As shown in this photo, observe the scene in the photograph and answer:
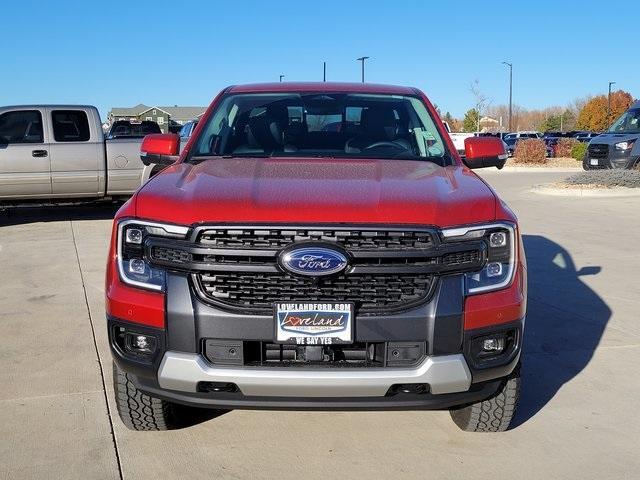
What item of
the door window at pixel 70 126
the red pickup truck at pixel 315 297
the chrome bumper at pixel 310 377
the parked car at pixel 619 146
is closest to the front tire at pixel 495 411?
the red pickup truck at pixel 315 297

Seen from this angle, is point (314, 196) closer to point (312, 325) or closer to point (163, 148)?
point (312, 325)

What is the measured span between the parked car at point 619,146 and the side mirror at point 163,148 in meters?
16.8

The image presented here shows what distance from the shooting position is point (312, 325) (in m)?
3.20

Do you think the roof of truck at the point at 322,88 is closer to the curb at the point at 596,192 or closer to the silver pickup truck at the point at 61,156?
the silver pickup truck at the point at 61,156

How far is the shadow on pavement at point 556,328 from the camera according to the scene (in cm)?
468

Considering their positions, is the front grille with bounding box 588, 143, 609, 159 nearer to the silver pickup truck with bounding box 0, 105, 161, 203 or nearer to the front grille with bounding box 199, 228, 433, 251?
the silver pickup truck with bounding box 0, 105, 161, 203

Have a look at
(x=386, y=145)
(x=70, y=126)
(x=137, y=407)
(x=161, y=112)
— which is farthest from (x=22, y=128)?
(x=161, y=112)

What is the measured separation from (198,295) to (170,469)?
897 mm

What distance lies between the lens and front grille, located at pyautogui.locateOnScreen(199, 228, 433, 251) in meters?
3.22

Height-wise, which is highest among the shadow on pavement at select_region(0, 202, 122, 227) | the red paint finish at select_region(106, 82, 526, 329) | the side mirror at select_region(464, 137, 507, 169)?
the side mirror at select_region(464, 137, 507, 169)

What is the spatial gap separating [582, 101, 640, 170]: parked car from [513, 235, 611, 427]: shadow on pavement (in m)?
12.0

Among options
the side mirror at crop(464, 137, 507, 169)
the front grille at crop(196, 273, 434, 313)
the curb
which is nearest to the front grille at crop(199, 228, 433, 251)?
the front grille at crop(196, 273, 434, 313)

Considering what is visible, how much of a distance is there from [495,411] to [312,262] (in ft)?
4.40

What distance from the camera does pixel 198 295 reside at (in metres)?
3.24
